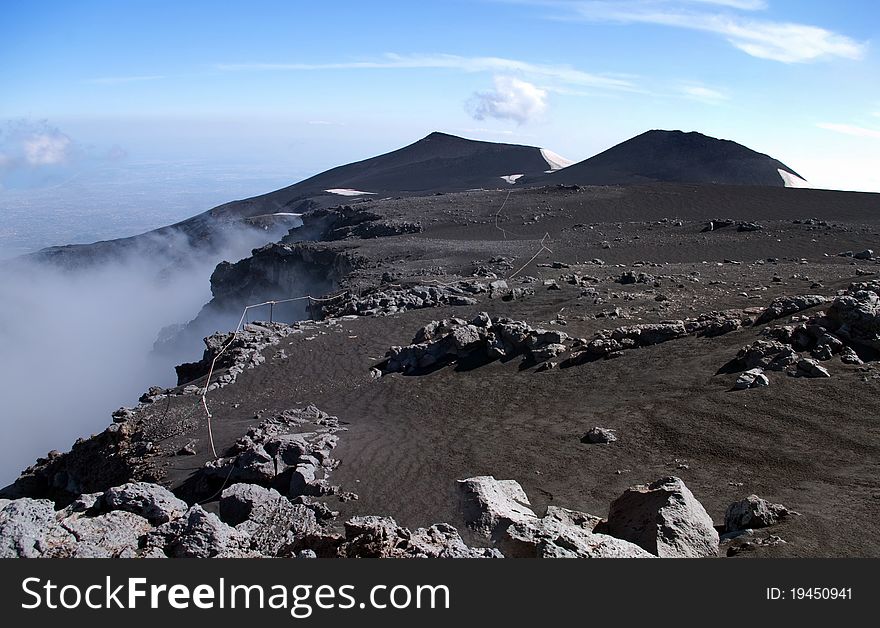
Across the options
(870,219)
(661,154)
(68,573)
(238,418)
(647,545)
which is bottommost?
(238,418)

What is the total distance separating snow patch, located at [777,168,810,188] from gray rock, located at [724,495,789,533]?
37.8 m

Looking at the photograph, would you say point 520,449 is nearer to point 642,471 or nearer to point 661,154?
point 642,471

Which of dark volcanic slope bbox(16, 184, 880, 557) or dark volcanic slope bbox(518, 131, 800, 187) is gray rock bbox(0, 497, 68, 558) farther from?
dark volcanic slope bbox(518, 131, 800, 187)

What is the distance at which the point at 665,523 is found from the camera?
13.6 ft

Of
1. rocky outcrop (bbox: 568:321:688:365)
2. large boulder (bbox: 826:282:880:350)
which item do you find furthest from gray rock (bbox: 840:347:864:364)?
rocky outcrop (bbox: 568:321:688:365)

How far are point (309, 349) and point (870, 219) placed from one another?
1918cm

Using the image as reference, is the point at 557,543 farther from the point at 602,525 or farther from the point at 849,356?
the point at 849,356

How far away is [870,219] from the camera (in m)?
21.8

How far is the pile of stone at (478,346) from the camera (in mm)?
10000

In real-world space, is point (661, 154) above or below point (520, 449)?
above

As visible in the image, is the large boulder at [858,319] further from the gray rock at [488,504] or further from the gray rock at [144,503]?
the gray rock at [144,503]

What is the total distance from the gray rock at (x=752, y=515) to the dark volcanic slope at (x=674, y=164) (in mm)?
34008

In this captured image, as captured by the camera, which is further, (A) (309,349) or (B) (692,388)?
(A) (309,349)

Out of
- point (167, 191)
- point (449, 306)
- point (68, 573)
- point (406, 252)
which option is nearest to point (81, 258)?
point (406, 252)
